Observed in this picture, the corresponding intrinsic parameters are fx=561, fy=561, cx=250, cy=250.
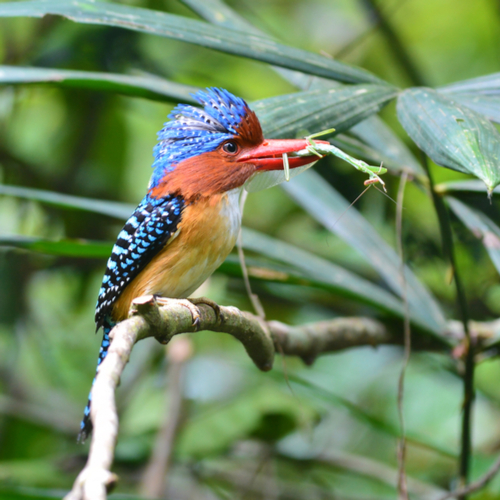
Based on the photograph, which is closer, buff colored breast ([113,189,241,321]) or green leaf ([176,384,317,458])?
buff colored breast ([113,189,241,321])

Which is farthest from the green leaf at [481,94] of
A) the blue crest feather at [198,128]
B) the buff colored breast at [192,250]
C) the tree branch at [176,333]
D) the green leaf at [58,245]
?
the green leaf at [58,245]

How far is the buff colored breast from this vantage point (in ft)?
5.95

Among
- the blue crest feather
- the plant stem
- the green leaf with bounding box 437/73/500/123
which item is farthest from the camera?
the plant stem

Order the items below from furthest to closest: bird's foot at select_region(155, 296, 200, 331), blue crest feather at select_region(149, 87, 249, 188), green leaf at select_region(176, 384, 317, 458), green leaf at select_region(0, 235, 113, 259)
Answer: green leaf at select_region(176, 384, 317, 458) → green leaf at select_region(0, 235, 113, 259) → blue crest feather at select_region(149, 87, 249, 188) → bird's foot at select_region(155, 296, 200, 331)

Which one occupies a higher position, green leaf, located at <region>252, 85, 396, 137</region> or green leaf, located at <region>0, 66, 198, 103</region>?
green leaf, located at <region>0, 66, 198, 103</region>

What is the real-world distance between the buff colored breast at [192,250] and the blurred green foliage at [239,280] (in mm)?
487

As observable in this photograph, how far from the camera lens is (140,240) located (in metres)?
1.85

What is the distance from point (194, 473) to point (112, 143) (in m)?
2.36

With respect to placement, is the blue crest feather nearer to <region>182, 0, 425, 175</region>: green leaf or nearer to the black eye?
the black eye

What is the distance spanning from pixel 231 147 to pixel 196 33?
0.39 meters

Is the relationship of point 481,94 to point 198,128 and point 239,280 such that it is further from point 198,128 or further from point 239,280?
point 239,280

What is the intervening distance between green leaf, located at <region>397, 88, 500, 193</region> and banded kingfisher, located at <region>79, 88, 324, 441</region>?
377 millimetres

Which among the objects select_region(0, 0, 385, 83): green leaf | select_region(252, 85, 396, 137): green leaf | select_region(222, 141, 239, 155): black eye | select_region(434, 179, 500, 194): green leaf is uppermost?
select_region(0, 0, 385, 83): green leaf

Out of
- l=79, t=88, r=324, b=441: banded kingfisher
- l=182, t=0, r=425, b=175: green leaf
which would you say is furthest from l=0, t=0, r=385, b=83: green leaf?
l=182, t=0, r=425, b=175: green leaf
